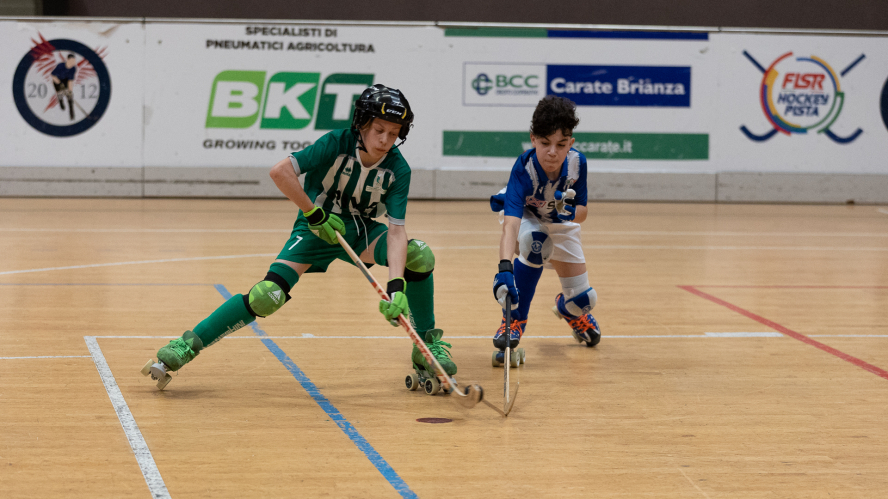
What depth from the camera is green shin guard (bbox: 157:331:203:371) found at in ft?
13.5

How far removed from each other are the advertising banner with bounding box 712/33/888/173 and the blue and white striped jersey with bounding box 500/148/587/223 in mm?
9837

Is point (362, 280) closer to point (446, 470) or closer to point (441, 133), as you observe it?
point (446, 470)

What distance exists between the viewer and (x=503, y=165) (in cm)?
1384

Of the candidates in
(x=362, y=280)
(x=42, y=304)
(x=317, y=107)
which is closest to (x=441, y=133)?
(x=317, y=107)

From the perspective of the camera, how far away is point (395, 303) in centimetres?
389

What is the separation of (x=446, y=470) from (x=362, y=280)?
4.40 metres

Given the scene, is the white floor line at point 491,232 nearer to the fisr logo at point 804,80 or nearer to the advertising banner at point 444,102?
the advertising banner at point 444,102

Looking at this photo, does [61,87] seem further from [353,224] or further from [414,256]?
[414,256]

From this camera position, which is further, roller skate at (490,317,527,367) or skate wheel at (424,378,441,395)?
roller skate at (490,317,527,367)

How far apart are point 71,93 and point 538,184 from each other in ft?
33.5

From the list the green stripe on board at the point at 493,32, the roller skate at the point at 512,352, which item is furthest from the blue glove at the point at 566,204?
the green stripe on board at the point at 493,32

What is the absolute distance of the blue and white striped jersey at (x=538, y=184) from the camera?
191 inches

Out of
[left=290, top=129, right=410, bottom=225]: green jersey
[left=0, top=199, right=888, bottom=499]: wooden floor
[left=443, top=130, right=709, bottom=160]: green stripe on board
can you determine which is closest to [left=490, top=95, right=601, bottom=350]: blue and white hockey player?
[left=0, top=199, right=888, bottom=499]: wooden floor

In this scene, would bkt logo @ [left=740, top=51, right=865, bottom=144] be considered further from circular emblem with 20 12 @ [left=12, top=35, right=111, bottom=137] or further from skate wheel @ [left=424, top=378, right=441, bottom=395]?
skate wheel @ [left=424, top=378, right=441, bottom=395]
